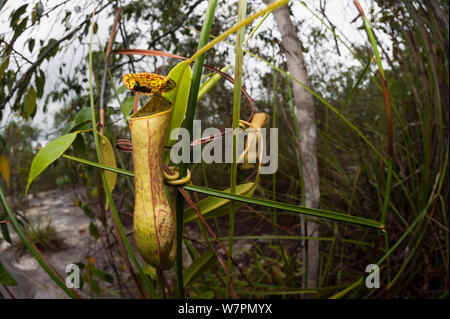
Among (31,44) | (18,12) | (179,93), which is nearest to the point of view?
(179,93)

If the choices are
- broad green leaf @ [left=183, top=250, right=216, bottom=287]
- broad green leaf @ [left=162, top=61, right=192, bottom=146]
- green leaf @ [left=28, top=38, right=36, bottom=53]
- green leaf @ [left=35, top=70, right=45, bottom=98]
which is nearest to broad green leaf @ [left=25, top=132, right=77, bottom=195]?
broad green leaf @ [left=162, top=61, right=192, bottom=146]

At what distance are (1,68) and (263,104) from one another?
102 centimetres

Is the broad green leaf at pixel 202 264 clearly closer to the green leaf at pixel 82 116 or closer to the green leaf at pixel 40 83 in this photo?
the green leaf at pixel 82 116

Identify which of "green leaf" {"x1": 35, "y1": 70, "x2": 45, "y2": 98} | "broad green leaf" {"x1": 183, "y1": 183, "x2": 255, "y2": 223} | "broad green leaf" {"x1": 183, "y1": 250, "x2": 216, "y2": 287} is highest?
"green leaf" {"x1": 35, "y1": 70, "x2": 45, "y2": 98}

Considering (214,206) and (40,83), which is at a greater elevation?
(40,83)

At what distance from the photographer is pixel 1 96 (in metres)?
0.56

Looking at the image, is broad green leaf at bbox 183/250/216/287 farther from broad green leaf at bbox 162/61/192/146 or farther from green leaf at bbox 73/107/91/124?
green leaf at bbox 73/107/91/124

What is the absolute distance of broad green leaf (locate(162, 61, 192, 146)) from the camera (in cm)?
24

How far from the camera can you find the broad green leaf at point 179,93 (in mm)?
242

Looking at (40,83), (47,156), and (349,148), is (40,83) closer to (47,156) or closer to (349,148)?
(47,156)

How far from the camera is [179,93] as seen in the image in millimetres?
261

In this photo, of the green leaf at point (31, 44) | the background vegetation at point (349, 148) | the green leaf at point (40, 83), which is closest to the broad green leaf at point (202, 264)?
the background vegetation at point (349, 148)

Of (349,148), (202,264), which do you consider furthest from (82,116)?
(349,148)
